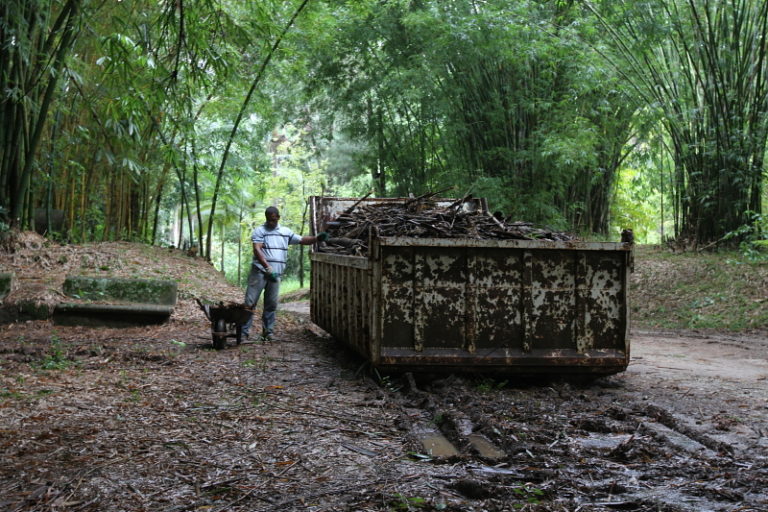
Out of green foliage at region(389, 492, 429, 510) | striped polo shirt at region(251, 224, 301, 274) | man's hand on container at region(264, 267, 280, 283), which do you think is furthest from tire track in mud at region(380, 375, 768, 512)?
striped polo shirt at region(251, 224, 301, 274)

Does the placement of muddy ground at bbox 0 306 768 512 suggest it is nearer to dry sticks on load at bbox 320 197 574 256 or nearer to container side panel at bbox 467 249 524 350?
container side panel at bbox 467 249 524 350

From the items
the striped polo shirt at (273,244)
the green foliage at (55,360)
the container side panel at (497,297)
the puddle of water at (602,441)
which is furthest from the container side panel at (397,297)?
the green foliage at (55,360)

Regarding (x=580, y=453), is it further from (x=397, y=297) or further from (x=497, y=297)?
(x=397, y=297)

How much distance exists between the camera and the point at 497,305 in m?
5.42

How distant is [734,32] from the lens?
11086 millimetres

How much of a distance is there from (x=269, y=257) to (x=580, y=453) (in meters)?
4.84

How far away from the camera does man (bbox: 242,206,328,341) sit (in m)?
7.69

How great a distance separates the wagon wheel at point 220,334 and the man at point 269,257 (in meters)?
0.42

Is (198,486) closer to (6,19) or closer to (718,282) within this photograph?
(6,19)

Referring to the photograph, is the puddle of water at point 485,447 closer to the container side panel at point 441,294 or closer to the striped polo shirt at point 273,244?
the container side panel at point 441,294

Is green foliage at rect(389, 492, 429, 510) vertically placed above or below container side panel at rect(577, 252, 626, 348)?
below

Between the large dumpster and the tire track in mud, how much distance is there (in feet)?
0.85

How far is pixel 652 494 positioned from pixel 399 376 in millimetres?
2802

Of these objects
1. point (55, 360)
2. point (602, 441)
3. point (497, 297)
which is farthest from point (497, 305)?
point (55, 360)
